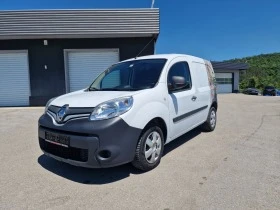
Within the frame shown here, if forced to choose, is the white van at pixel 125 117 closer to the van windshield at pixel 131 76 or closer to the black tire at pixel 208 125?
the van windshield at pixel 131 76

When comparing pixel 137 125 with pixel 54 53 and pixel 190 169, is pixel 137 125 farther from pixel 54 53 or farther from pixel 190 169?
pixel 54 53

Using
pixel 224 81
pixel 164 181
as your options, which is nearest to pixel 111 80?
pixel 164 181

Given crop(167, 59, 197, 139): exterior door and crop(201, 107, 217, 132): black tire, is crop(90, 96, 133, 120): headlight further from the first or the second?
crop(201, 107, 217, 132): black tire

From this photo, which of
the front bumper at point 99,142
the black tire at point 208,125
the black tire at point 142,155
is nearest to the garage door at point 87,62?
the black tire at point 208,125

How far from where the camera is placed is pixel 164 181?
11.2 ft

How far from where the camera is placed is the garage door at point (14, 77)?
477 inches

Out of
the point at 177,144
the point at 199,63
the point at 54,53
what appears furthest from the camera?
the point at 54,53

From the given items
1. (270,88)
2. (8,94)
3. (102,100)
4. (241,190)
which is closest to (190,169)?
(241,190)

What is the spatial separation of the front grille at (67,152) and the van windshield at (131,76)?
1.28 meters

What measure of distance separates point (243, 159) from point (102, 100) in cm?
277

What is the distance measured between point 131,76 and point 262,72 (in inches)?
2372

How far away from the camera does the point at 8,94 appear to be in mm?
12242

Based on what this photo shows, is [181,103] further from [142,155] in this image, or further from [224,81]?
[224,81]

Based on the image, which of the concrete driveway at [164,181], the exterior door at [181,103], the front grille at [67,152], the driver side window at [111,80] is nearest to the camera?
the concrete driveway at [164,181]
